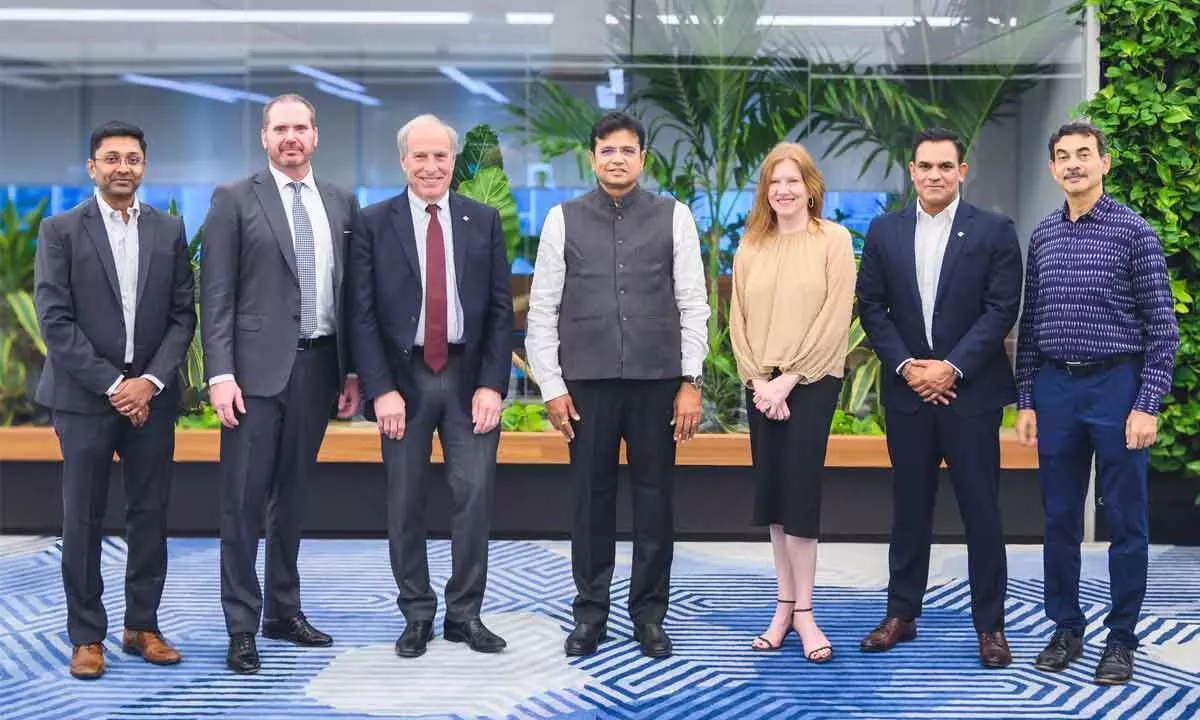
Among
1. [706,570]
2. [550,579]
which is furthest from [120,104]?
[706,570]

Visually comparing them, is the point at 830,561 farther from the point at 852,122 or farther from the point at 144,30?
the point at 144,30

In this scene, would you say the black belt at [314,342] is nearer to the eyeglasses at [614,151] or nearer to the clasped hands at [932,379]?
the eyeglasses at [614,151]

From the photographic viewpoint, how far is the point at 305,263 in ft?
12.4

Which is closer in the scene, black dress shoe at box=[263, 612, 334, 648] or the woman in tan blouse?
the woman in tan blouse

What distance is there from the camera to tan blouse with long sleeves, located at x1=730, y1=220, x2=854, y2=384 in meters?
3.69

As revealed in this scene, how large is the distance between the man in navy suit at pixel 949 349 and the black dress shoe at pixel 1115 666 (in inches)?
11.2

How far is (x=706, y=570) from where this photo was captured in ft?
16.7

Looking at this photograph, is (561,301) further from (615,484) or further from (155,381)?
(155,381)

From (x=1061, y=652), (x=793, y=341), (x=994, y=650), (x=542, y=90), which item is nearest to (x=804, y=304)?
(x=793, y=341)

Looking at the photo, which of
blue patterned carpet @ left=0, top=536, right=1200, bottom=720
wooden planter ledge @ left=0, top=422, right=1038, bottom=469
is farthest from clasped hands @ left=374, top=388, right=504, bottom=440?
wooden planter ledge @ left=0, top=422, right=1038, bottom=469

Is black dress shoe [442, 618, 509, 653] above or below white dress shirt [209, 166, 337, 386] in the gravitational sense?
below

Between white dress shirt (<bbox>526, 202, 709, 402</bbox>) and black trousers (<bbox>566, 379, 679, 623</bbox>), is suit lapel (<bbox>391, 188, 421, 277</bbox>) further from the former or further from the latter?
black trousers (<bbox>566, 379, 679, 623</bbox>)

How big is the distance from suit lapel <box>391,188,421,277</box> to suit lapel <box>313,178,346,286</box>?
0.62ft

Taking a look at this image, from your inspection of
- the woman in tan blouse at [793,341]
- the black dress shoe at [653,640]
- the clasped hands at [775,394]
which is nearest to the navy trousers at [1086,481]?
the woman in tan blouse at [793,341]
